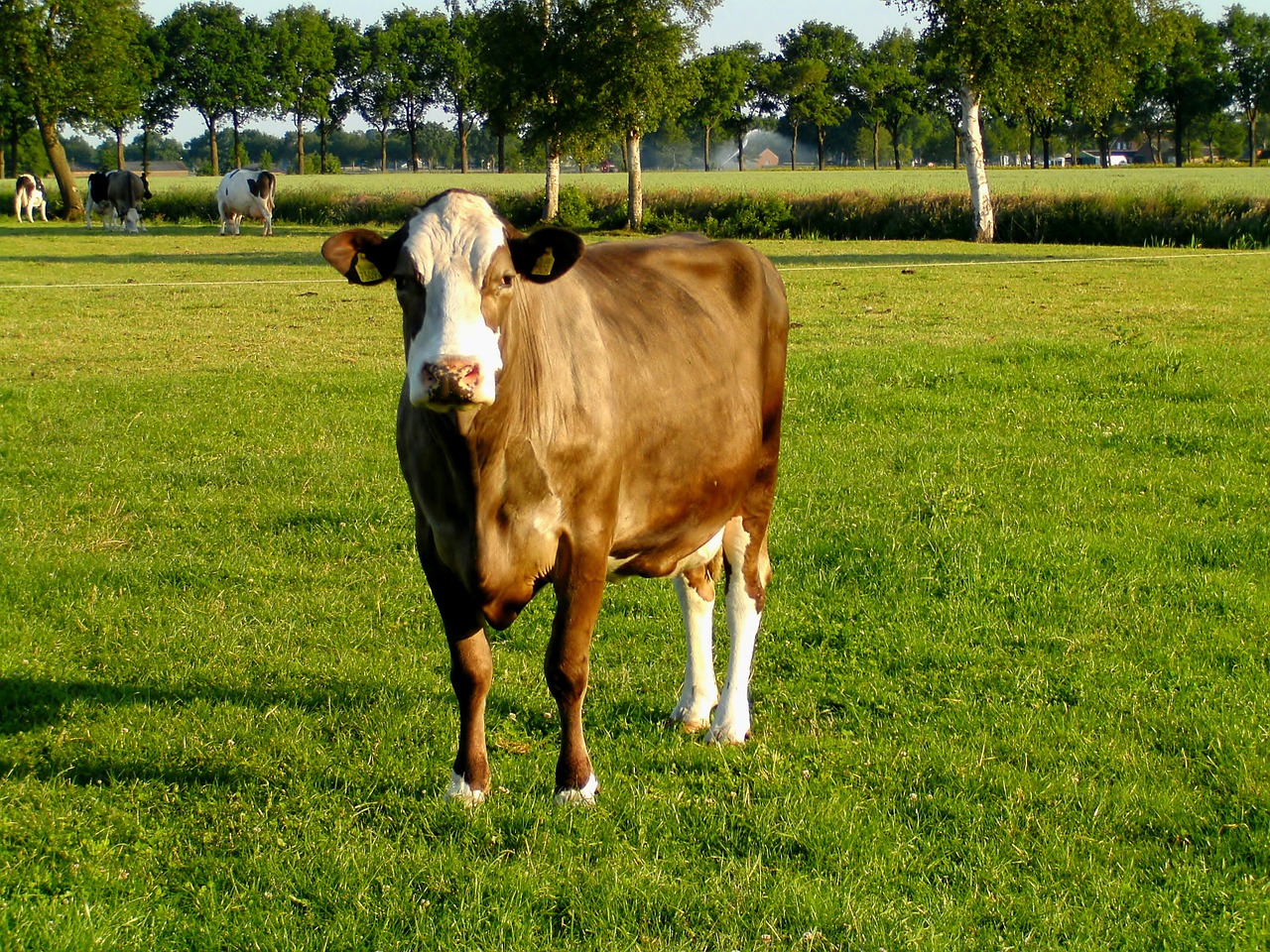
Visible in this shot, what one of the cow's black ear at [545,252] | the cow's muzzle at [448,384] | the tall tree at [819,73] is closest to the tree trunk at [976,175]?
the cow's black ear at [545,252]

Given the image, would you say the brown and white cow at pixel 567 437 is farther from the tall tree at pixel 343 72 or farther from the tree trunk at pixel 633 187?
the tall tree at pixel 343 72

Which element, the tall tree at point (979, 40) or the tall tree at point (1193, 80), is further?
the tall tree at point (1193, 80)

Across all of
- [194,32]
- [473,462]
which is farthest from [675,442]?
[194,32]

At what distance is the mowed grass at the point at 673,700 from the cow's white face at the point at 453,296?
159 cm

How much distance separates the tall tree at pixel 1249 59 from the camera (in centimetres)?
10675

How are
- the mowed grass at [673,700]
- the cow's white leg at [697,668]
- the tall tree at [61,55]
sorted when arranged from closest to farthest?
the mowed grass at [673,700] → the cow's white leg at [697,668] → the tall tree at [61,55]

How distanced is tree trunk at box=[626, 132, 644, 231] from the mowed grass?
29879 millimetres

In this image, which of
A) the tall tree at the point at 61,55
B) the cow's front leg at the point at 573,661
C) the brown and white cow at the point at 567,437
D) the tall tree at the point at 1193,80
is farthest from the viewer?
the tall tree at the point at 1193,80

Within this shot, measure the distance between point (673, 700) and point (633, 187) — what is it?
36.4m

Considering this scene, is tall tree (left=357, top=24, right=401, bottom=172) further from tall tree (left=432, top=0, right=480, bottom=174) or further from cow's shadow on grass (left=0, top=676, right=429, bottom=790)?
cow's shadow on grass (left=0, top=676, right=429, bottom=790)

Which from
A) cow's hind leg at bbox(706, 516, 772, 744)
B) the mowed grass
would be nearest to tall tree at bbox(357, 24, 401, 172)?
the mowed grass

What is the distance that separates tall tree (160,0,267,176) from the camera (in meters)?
106

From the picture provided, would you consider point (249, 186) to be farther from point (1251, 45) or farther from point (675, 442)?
point (1251, 45)

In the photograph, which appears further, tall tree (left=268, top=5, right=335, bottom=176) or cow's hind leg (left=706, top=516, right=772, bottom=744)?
tall tree (left=268, top=5, right=335, bottom=176)
